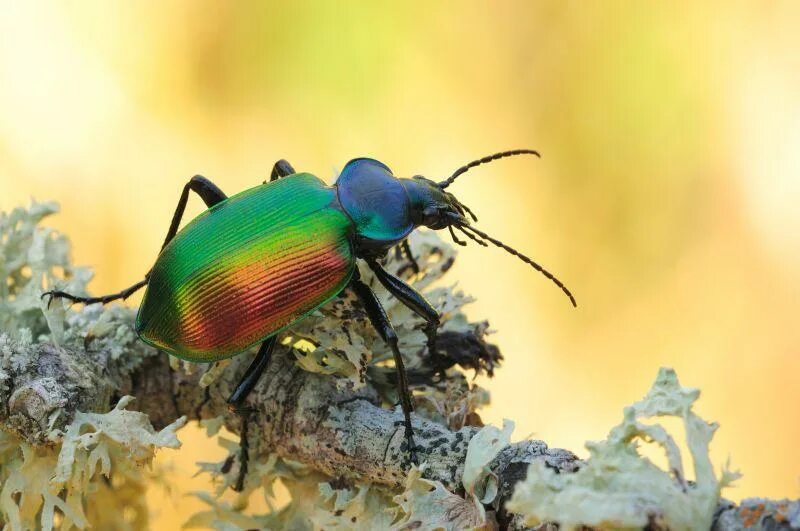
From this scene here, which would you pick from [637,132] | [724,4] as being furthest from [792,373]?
[724,4]

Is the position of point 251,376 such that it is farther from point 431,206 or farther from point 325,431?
point 431,206

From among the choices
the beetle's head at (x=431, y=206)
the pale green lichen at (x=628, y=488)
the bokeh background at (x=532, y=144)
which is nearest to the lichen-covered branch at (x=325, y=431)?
the pale green lichen at (x=628, y=488)

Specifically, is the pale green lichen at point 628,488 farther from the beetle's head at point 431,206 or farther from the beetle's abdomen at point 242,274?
the beetle's head at point 431,206

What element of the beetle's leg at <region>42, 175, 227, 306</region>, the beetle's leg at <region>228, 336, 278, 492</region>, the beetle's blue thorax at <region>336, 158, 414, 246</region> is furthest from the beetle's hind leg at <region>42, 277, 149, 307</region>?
the beetle's blue thorax at <region>336, 158, 414, 246</region>

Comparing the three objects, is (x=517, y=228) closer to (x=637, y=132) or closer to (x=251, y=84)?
(x=637, y=132)

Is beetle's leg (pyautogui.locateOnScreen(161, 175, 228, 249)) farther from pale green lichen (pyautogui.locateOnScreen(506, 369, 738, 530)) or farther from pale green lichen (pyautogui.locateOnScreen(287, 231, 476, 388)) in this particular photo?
pale green lichen (pyautogui.locateOnScreen(506, 369, 738, 530))

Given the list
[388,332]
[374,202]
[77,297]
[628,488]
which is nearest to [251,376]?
[388,332]

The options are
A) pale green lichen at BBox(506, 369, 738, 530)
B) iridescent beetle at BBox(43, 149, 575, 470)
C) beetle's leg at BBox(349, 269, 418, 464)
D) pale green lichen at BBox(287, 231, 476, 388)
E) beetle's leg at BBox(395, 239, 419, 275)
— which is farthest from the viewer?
beetle's leg at BBox(395, 239, 419, 275)
